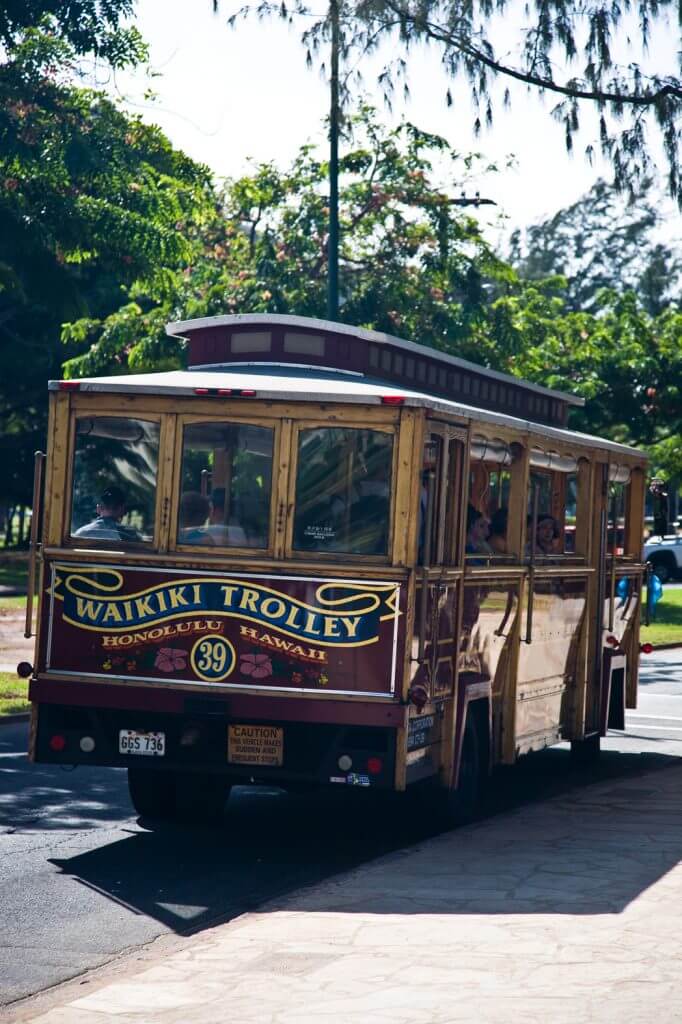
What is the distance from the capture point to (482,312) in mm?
28812

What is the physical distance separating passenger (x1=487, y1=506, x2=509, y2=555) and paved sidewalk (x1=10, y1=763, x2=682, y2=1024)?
216 centimetres

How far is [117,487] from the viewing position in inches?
373

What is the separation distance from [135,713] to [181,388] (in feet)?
6.24

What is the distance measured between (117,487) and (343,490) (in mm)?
1348

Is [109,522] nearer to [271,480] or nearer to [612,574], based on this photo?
[271,480]

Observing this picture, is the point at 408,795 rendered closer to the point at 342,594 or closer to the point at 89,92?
the point at 342,594

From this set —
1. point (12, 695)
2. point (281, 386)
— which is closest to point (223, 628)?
point (281, 386)

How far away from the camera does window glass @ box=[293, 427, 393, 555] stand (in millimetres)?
9195

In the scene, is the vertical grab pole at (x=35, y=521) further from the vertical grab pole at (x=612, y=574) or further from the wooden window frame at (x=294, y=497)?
the vertical grab pole at (x=612, y=574)

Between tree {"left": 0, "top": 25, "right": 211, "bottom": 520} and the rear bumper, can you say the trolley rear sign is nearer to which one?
the rear bumper

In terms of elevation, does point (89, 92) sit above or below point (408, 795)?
above

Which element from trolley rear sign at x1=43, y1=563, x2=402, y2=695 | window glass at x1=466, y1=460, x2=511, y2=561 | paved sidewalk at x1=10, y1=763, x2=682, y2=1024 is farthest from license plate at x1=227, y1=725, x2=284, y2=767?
window glass at x1=466, y1=460, x2=511, y2=561

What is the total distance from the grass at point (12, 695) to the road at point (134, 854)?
191 cm

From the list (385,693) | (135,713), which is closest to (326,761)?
(385,693)
